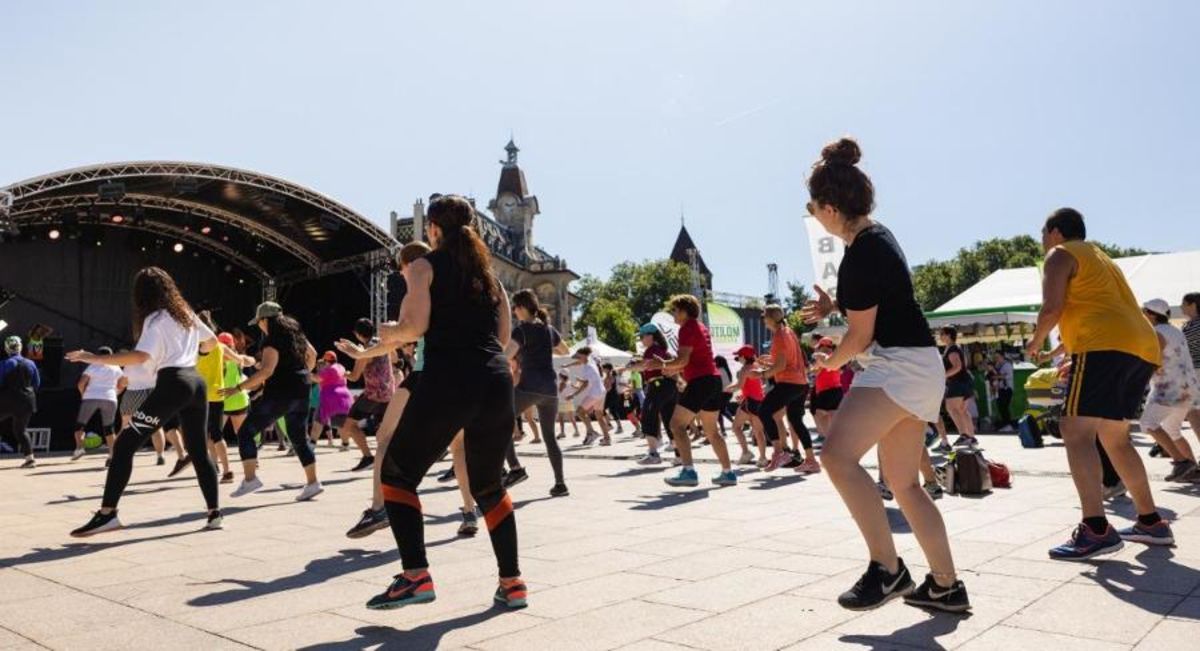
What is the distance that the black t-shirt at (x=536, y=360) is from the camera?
758cm

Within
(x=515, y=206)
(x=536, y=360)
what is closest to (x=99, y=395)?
(x=536, y=360)

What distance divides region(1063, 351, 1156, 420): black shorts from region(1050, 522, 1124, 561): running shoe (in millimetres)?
580

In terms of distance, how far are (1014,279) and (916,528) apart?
20.5m

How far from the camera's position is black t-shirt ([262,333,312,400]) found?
7.63m

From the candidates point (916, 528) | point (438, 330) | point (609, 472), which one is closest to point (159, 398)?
point (438, 330)

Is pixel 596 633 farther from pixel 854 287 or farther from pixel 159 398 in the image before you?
pixel 159 398

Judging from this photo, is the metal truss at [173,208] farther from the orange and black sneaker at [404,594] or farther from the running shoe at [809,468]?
the orange and black sneaker at [404,594]

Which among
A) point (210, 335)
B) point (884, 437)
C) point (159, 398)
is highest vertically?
point (210, 335)

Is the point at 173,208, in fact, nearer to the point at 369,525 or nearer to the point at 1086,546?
the point at 369,525

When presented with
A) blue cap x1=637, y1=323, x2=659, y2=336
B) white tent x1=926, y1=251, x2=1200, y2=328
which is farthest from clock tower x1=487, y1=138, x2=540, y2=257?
blue cap x1=637, y1=323, x2=659, y2=336

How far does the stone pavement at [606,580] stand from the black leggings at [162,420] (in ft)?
1.42

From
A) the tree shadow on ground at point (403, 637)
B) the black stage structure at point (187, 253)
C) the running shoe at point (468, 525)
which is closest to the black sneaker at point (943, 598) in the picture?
the tree shadow on ground at point (403, 637)

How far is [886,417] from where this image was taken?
3.34 meters

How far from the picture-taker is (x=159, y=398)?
562cm
